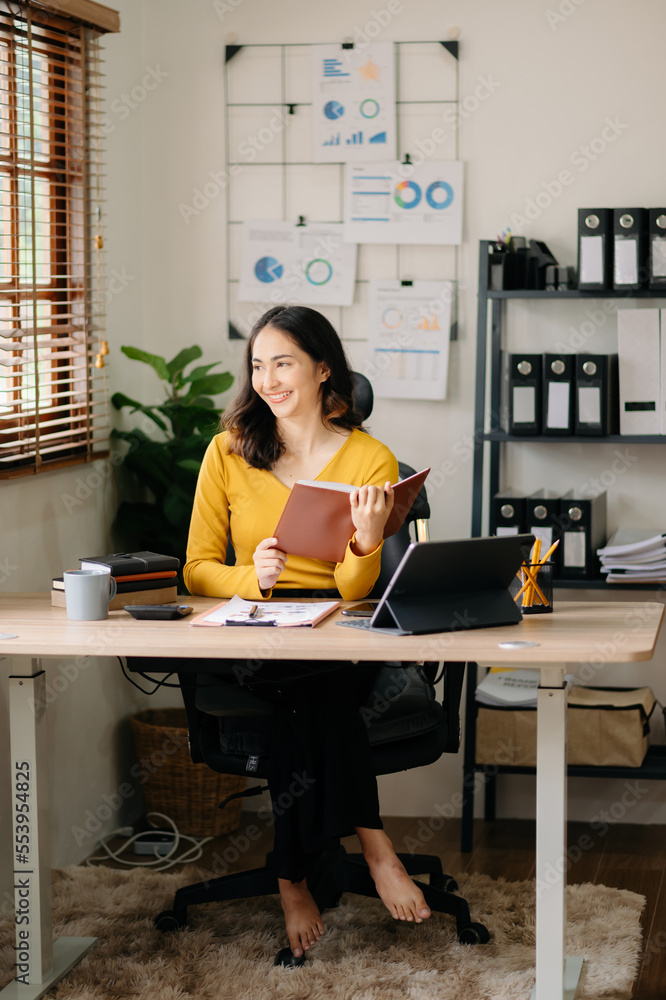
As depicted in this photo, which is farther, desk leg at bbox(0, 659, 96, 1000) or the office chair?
the office chair

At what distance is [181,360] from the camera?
10.5ft

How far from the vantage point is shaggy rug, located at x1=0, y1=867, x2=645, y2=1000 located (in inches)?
89.5

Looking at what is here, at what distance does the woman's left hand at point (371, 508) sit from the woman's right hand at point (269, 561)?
0.16m

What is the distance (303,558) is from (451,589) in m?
0.59

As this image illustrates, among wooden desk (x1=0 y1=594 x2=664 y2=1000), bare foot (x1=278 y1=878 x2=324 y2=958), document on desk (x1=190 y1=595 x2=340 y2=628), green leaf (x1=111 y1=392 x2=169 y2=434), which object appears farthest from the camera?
green leaf (x1=111 y1=392 x2=169 y2=434)

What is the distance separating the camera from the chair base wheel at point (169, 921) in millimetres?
2537

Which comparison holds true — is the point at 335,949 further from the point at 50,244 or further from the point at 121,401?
the point at 50,244

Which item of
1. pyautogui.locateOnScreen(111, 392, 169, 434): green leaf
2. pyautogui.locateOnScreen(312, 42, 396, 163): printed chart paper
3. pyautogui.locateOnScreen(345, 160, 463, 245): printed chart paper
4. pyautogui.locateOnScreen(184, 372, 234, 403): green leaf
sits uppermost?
pyautogui.locateOnScreen(312, 42, 396, 163): printed chart paper

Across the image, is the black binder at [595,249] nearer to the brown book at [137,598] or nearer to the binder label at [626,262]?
the binder label at [626,262]

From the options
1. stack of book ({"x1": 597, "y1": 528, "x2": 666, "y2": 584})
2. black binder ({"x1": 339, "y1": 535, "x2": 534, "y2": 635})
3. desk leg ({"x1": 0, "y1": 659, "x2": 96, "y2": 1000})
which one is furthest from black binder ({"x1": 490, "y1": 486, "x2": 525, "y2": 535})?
desk leg ({"x1": 0, "y1": 659, "x2": 96, "y2": 1000})

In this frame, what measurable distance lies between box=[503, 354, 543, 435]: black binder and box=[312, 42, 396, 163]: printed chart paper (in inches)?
29.6

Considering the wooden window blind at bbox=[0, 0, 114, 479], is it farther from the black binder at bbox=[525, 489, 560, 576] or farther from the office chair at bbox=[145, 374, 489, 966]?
the black binder at bbox=[525, 489, 560, 576]

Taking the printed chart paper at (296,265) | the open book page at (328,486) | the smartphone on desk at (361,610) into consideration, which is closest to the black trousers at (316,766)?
the smartphone on desk at (361,610)

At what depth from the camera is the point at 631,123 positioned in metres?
3.13
